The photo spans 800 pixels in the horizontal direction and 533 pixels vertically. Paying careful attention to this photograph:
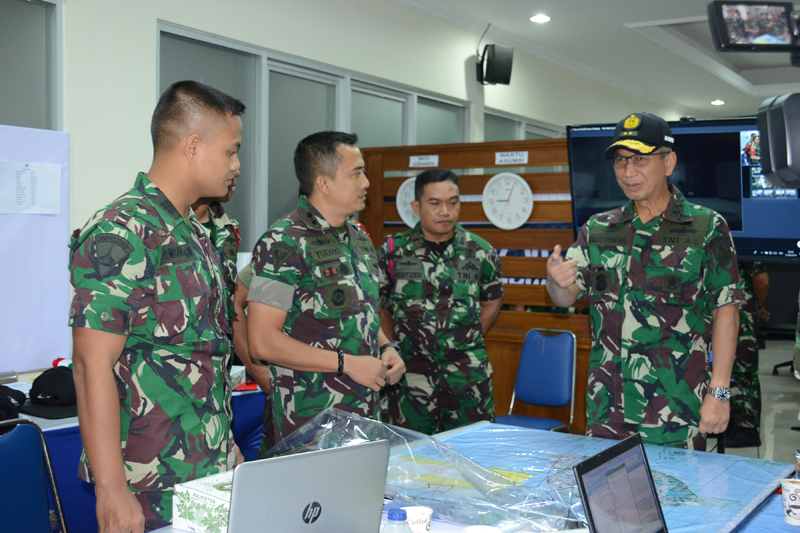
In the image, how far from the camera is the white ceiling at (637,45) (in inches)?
246

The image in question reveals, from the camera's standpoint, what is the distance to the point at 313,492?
1101mm

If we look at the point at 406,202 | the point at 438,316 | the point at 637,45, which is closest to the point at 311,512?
the point at 438,316

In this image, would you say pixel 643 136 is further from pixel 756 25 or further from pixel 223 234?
pixel 223 234

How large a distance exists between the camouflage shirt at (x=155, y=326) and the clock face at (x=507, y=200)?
300 centimetres

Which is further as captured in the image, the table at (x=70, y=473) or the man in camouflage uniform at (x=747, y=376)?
the man in camouflage uniform at (x=747, y=376)

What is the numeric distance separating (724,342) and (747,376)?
8.95 ft

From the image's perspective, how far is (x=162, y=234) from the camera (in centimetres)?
162

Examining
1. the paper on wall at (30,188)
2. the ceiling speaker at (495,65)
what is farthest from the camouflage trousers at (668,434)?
the ceiling speaker at (495,65)

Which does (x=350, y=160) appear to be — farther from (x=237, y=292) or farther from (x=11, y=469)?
(x=11, y=469)

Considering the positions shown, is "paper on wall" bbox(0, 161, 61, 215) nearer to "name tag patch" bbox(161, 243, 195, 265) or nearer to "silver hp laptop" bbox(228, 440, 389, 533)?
"name tag patch" bbox(161, 243, 195, 265)

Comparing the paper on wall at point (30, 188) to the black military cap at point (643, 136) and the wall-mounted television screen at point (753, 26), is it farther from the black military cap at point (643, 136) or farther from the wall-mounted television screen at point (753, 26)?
the wall-mounted television screen at point (753, 26)

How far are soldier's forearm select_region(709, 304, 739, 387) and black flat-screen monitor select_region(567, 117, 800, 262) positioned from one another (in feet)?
3.47

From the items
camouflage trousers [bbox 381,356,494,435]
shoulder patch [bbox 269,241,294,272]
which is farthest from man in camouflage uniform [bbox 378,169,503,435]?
shoulder patch [bbox 269,241,294,272]

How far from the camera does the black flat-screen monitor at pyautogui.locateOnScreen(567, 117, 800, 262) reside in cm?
316
